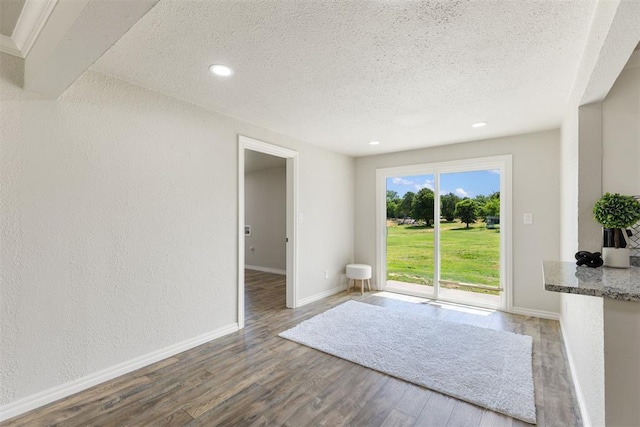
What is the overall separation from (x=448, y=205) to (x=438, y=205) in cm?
14

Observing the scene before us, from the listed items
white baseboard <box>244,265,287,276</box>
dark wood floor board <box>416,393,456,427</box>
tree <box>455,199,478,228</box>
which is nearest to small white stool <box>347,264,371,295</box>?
tree <box>455,199,478,228</box>

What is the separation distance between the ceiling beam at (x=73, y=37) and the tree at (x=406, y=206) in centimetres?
422

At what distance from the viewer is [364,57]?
197cm

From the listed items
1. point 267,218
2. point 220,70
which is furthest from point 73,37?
point 267,218

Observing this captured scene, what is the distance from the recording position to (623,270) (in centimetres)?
163

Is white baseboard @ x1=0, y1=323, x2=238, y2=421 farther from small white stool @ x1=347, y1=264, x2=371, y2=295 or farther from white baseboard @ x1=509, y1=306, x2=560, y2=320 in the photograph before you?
white baseboard @ x1=509, y1=306, x2=560, y2=320

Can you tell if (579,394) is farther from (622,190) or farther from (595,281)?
(622,190)

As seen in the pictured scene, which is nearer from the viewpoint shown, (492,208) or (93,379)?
(93,379)

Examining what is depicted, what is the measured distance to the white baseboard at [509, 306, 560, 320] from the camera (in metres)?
3.56

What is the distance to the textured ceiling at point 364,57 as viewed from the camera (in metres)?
1.53

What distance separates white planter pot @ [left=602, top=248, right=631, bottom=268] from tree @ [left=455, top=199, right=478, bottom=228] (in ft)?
8.26

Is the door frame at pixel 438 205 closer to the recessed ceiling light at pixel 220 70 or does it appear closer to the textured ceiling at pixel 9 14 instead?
the recessed ceiling light at pixel 220 70

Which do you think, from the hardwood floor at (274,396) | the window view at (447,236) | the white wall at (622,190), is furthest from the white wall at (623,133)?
the window view at (447,236)

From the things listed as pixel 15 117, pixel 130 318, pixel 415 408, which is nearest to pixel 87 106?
pixel 15 117
